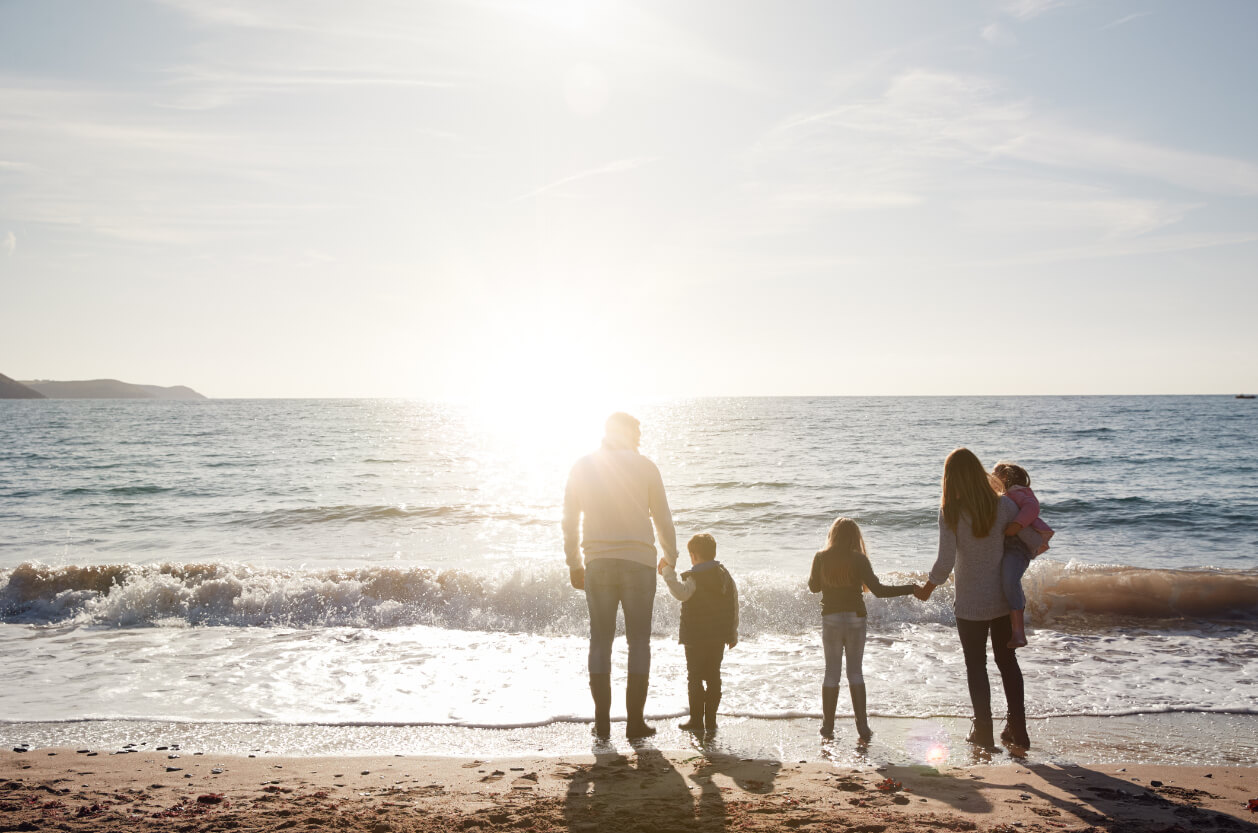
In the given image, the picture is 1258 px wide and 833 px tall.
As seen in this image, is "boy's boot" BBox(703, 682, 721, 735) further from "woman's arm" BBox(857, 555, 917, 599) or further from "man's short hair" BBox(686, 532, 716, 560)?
"woman's arm" BBox(857, 555, 917, 599)

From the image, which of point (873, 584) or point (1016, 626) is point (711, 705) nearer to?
point (873, 584)

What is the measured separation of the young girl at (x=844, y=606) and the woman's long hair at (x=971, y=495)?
25.6 inches

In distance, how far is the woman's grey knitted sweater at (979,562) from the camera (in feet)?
16.1

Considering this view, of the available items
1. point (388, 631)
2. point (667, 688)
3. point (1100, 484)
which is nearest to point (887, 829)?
point (667, 688)

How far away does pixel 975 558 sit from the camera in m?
4.93

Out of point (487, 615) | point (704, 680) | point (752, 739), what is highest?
point (704, 680)

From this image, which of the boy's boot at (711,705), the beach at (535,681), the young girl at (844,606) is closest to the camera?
the beach at (535,681)

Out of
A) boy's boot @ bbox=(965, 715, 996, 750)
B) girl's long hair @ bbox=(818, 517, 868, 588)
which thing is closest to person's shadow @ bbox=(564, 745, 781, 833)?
girl's long hair @ bbox=(818, 517, 868, 588)

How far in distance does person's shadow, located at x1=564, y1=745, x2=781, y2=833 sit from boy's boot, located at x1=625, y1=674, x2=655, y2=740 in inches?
5.3

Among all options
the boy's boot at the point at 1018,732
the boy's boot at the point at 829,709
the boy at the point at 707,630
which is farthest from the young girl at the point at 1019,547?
the boy at the point at 707,630

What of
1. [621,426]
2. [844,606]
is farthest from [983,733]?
[621,426]

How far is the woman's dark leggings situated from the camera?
196 inches

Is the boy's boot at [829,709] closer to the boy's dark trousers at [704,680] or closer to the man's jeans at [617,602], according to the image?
the boy's dark trousers at [704,680]

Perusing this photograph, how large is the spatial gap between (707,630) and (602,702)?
0.87 meters
